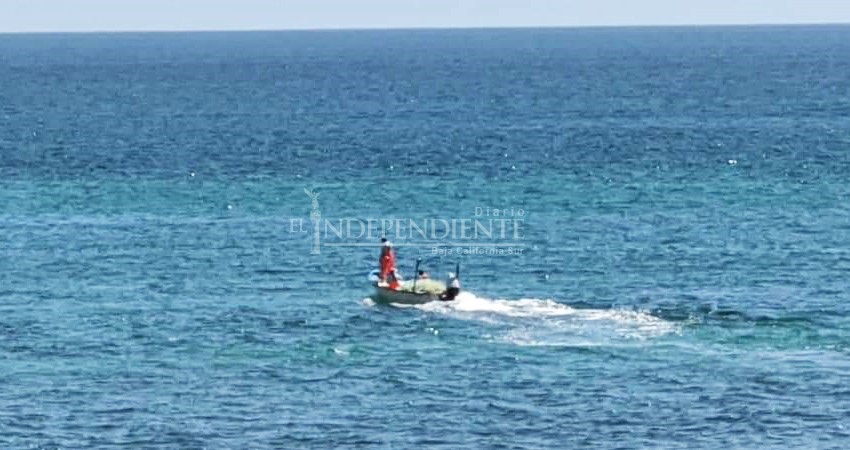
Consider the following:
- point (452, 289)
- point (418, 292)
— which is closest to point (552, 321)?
point (452, 289)

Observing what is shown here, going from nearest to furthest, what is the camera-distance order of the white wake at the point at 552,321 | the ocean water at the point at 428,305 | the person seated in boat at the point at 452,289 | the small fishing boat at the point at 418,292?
the ocean water at the point at 428,305 → the white wake at the point at 552,321 → the person seated in boat at the point at 452,289 → the small fishing boat at the point at 418,292

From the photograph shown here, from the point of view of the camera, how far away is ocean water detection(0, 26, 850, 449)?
53781 mm

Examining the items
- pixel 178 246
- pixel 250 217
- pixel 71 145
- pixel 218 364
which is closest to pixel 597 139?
pixel 71 145

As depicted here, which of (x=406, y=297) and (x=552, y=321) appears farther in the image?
(x=406, y=297)

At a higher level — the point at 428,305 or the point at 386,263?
the point at 386,263

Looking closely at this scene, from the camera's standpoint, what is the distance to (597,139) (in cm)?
13812

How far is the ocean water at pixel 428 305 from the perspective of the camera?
176 feet

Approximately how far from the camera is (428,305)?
6956 cm

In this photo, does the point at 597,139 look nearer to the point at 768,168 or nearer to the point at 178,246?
the point at 768,168

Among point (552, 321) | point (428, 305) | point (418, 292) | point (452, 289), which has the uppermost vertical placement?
point (452, 289)

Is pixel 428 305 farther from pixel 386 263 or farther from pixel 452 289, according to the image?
pixel 386 263

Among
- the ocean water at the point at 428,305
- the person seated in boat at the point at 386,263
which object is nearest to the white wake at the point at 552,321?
the ocean water at the point at 428,305

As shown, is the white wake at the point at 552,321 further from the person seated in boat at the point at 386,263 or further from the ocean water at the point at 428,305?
the person seated in boat at the point at 386,263

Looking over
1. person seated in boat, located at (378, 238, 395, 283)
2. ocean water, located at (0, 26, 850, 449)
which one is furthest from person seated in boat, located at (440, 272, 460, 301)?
person seated in boat, located at (378, 238, 395, 283)
